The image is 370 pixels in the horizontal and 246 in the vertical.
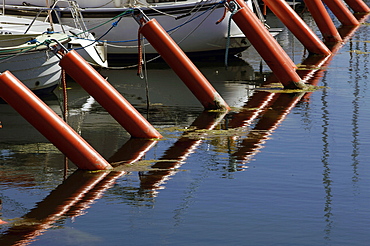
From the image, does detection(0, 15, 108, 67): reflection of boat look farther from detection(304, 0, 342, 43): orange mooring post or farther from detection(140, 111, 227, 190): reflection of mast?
detection(304, 0, 342, 43): orange mooring post

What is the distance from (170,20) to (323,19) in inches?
217

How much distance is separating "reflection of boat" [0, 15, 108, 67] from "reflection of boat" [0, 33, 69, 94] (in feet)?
4.82

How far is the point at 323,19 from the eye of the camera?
25984 mm

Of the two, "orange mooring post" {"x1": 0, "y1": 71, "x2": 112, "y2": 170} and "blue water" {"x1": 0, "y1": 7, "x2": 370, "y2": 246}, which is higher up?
"orange mooring post" {"x1": 0, "y1": 71, "x2": 112, "y2": 170}

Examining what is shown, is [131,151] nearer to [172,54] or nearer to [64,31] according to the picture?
[172,54]

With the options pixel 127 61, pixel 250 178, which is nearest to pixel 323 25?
pixel 127 61

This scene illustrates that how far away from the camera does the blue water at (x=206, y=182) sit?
32.6 feet

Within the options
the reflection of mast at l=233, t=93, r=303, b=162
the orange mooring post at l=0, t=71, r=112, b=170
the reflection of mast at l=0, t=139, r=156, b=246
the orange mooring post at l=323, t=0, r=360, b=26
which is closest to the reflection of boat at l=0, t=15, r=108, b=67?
the reflection of mast at l=233, t=93, r=303, b=162

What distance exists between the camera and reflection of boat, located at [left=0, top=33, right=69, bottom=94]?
59.1 feet

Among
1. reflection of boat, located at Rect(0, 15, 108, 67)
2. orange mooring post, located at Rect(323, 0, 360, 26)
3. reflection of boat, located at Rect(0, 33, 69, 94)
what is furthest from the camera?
orange mooring post, located at Rect(323, 0, 360, 26)

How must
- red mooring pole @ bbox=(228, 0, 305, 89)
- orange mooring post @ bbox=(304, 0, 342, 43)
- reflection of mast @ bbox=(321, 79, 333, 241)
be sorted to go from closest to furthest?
reflection of mast @ bbox=(321, 79, 333, 241), red mooring pole @ bbox=(228, 0, 305, 89), orange mooring post @ bbox=(304, 0, 342, 43)

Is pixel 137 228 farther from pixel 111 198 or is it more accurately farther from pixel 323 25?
pixel 323 25

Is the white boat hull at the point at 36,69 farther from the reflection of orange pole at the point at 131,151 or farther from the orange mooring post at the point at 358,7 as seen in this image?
the orange mooring post at the point at 358,7

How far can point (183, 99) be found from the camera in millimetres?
18625
